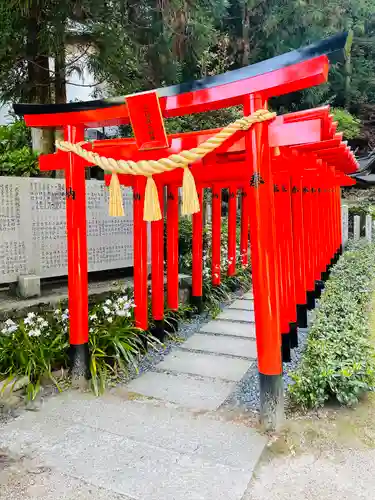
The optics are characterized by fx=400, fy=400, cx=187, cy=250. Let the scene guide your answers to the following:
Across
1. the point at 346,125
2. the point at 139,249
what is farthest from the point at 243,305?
the point at 346,125

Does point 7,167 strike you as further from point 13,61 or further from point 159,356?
point 159,356

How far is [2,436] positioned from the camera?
327cm

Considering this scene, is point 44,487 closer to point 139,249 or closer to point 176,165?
point 176,165

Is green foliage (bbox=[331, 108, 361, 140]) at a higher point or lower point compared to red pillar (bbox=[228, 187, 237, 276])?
higher

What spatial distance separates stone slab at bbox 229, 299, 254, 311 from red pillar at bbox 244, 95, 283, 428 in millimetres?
4330

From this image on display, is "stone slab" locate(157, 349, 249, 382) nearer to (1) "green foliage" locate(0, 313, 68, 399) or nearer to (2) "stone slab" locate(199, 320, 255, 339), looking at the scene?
(2) "stone slab" locate(199, 320, 255, 339)

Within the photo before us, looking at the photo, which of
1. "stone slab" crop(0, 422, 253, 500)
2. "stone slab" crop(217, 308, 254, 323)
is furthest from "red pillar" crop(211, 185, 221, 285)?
"stone slab" crop(0, 422, 253, 500)

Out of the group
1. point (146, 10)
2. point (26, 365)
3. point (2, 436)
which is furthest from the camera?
point (146, 10)

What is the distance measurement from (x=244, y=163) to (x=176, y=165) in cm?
137

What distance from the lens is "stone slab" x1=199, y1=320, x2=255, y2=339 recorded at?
6.26m

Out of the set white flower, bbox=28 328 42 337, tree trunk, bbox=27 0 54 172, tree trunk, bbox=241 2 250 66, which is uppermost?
tree trunk, bbox=241 2 250 66

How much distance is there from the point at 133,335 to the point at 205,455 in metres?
2.37

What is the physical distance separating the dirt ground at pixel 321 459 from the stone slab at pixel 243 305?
166 inches

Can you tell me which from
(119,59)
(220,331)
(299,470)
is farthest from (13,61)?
(299,470)
